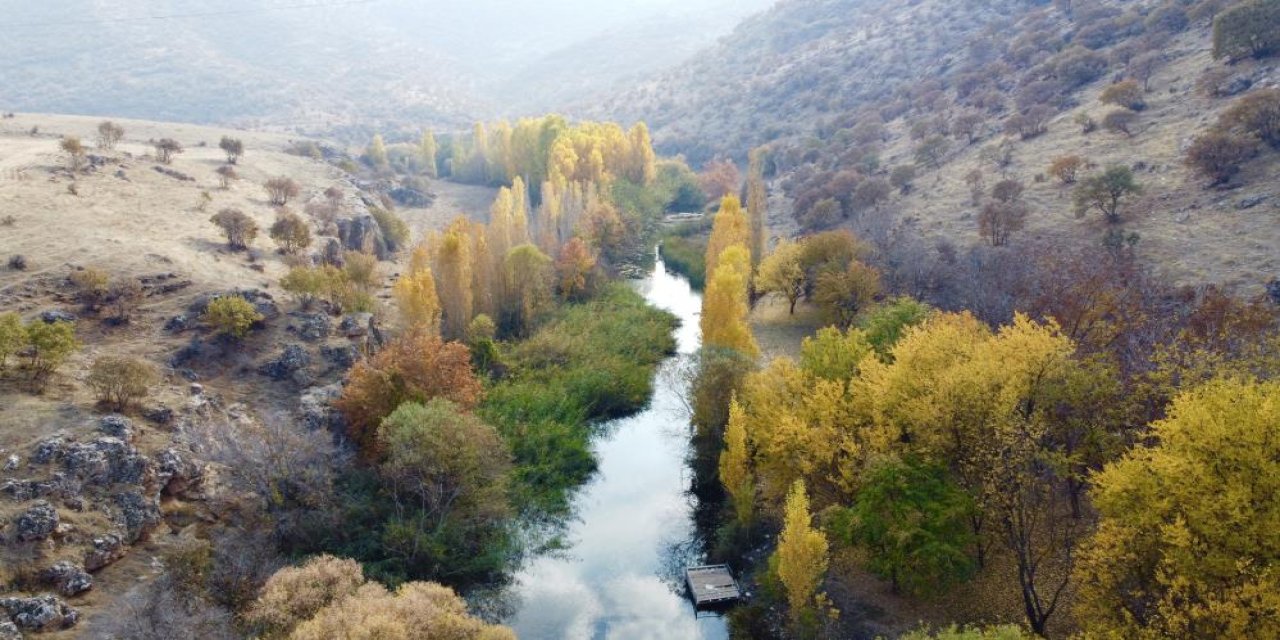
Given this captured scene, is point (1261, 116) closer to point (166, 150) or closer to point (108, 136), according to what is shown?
point (166, 150)

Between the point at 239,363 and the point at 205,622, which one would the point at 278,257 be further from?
the point at 205,622

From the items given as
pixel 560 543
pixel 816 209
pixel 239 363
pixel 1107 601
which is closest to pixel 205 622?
pixel 560 543

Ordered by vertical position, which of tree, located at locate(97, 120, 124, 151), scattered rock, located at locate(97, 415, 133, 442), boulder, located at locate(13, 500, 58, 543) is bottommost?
boulder, located at locate(13, 500, 58, 543)

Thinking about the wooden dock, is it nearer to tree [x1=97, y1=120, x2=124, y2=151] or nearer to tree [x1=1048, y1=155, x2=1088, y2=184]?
tree [x1=1048, y1=155, x2=1088, y2=184]

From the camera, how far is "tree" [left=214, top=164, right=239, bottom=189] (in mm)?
57344

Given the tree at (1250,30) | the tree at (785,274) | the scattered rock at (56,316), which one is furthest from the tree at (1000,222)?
the scattered rock at (56,316)

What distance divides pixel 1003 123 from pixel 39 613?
7645cm

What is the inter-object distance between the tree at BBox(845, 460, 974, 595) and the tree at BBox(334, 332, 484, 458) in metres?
17.1

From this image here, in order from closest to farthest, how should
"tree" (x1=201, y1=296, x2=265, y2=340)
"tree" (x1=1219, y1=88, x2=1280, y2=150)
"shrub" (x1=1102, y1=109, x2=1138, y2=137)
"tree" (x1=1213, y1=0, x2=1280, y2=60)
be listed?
"tree" (x1=201, y1=296, x2=265, y2=340) → "tree" (x1=1219, y1=88, x2=1280, y2=150) → "tree" (x1=1213, y1=0, x2=1280, y2=60) → "shrub" (x1=1102, y1=109, x2=1138, y2=137)

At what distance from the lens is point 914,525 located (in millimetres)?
21688

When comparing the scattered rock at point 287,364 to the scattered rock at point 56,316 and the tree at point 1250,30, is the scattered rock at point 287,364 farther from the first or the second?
the tree at point 1250,30

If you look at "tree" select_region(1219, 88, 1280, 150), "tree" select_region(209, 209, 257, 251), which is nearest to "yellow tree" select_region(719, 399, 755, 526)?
"tree" select_region(209, 209, 257, 251)

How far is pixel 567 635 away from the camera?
2455 centimetres

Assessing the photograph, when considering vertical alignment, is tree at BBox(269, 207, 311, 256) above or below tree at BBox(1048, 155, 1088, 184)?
below
